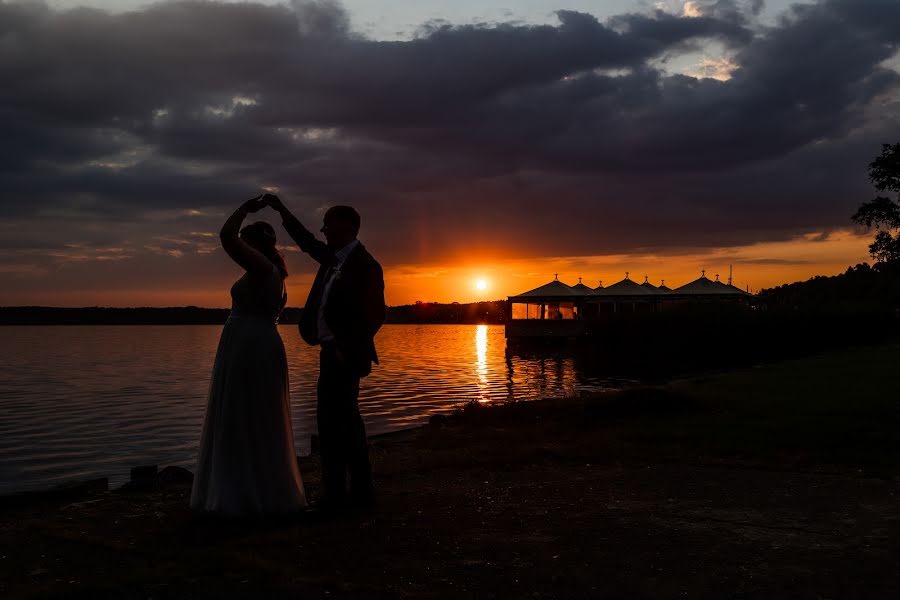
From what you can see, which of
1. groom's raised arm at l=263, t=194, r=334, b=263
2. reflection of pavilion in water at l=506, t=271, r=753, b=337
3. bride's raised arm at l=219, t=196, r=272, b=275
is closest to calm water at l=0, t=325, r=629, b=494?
groom's raised arm at l=263, t=194, r=334, b=263

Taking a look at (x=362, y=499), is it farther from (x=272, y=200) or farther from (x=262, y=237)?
(x=272, y=200)

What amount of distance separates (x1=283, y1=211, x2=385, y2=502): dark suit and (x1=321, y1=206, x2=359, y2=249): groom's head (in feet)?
0.48

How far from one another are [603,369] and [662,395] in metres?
24.1

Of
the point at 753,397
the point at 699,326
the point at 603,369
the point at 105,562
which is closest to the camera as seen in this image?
the point at 105,562

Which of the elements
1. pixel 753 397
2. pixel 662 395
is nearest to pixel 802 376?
pixel 753 397

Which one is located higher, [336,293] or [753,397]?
[336,293]

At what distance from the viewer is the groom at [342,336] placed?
582 centimetres

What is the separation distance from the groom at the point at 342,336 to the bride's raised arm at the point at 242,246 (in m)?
0.23

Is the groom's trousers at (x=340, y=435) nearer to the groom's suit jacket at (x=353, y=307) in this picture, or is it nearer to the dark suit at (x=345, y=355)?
the dark suit at (x=345, y=355)

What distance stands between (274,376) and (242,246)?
3.70ft

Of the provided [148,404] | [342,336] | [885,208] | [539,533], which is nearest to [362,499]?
[342,336]

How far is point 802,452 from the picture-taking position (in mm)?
8977

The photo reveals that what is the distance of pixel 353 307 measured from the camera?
584 centimetres

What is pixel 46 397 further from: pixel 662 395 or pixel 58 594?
pixel 58 594
